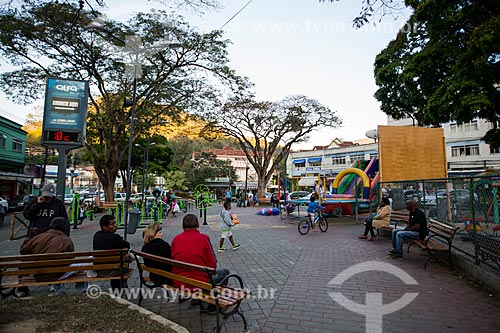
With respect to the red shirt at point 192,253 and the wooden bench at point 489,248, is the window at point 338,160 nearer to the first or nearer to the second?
the wooden bench at point 489,248

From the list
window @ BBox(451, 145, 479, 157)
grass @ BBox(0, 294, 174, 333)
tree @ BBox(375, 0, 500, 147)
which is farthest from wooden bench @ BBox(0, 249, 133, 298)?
window @ BBox(451, 145, 479, 157)

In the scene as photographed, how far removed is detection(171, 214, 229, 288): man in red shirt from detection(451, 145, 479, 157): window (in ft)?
137

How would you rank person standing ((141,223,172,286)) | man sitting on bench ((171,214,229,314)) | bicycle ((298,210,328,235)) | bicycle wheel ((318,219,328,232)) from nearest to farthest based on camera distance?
man sitting on bench ((171,214,229,314)), person standing ((141,223,172,286)), bicycle ((298,210,328,235)), bicycle wheel ((318,219,328,232))

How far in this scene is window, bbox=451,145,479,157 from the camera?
35.5m

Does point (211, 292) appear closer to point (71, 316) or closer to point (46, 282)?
point (71, 316)

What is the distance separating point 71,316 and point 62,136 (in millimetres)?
5544

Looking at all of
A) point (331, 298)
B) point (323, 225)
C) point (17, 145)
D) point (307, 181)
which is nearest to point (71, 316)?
point (331, 298)

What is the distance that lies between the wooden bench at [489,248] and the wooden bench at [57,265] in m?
5.78

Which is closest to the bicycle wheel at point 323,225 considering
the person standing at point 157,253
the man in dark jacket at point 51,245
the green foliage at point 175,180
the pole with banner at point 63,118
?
the person standing at point 157,253

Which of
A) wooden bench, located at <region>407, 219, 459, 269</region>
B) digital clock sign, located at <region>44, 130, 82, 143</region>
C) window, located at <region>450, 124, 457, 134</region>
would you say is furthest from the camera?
window, located at <region>450, 124, 457, 134</region>

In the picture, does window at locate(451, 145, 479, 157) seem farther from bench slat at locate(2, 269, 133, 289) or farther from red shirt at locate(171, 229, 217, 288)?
bench slat at locate(2, 269, 133, 289)

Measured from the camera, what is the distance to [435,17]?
10.6m

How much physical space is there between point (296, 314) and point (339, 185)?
1557 centimetres

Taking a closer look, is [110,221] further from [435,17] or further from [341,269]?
[435,17]
